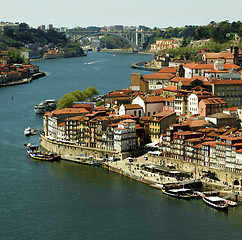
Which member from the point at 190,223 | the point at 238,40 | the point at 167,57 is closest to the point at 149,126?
the point at 190,223

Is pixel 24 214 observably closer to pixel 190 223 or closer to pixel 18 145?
pixel 190 223

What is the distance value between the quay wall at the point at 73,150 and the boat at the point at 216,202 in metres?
11.7

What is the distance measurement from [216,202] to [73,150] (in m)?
16.6

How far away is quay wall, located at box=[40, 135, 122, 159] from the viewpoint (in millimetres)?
50072

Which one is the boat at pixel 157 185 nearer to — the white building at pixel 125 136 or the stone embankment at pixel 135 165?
the stone embankment at pixel 135 165

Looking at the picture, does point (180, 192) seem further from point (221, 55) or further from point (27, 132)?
point (221, 55)

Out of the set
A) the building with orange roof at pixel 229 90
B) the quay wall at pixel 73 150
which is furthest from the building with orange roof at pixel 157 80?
the quay wall at pixel 73 150

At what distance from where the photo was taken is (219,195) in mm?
40375

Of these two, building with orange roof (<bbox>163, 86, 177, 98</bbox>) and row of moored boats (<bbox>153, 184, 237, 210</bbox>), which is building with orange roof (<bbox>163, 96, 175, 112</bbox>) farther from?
row of moored boats (<bbox>153, 184, 237, 210</bbox>)

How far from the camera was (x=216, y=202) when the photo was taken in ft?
127

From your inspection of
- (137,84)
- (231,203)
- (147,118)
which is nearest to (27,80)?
(137,84)

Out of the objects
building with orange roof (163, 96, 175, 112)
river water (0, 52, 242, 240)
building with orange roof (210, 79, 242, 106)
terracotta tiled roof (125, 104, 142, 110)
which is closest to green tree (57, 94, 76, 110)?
terracotta tiled roof (125, 104, 142, 110)

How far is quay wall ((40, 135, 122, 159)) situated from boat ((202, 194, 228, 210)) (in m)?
11.7

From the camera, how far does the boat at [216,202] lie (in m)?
38.4
